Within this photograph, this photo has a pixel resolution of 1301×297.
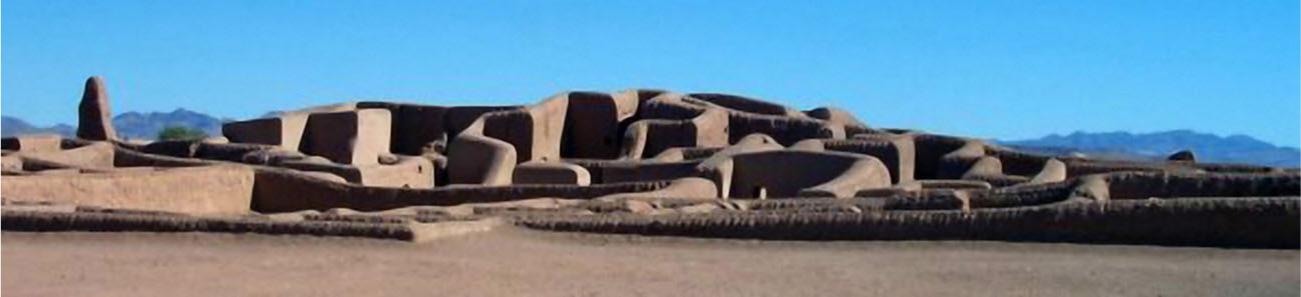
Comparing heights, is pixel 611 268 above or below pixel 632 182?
below

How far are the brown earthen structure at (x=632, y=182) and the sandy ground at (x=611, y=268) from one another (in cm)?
30

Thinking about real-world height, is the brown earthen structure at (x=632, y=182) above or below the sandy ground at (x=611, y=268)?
above

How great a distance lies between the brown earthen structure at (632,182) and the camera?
12.1 metres

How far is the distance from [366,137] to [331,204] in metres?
14.4

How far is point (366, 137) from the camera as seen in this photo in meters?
34.4

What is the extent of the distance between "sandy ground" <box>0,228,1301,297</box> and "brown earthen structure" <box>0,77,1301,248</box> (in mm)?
296

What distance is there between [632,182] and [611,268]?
10168 millimetres

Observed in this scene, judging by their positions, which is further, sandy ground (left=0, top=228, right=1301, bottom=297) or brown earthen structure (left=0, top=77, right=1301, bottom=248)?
brown earthen structure (left=0, top=77, right=1301, bottom=248)

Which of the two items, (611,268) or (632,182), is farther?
(632,182)

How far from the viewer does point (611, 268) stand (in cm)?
1055

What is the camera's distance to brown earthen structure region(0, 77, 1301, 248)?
12078mm

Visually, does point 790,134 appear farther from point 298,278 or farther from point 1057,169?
point 298,278

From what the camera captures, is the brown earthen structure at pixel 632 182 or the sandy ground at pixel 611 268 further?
the brown earthen structure at pixel 632 182

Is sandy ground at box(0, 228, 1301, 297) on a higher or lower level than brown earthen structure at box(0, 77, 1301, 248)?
lower
